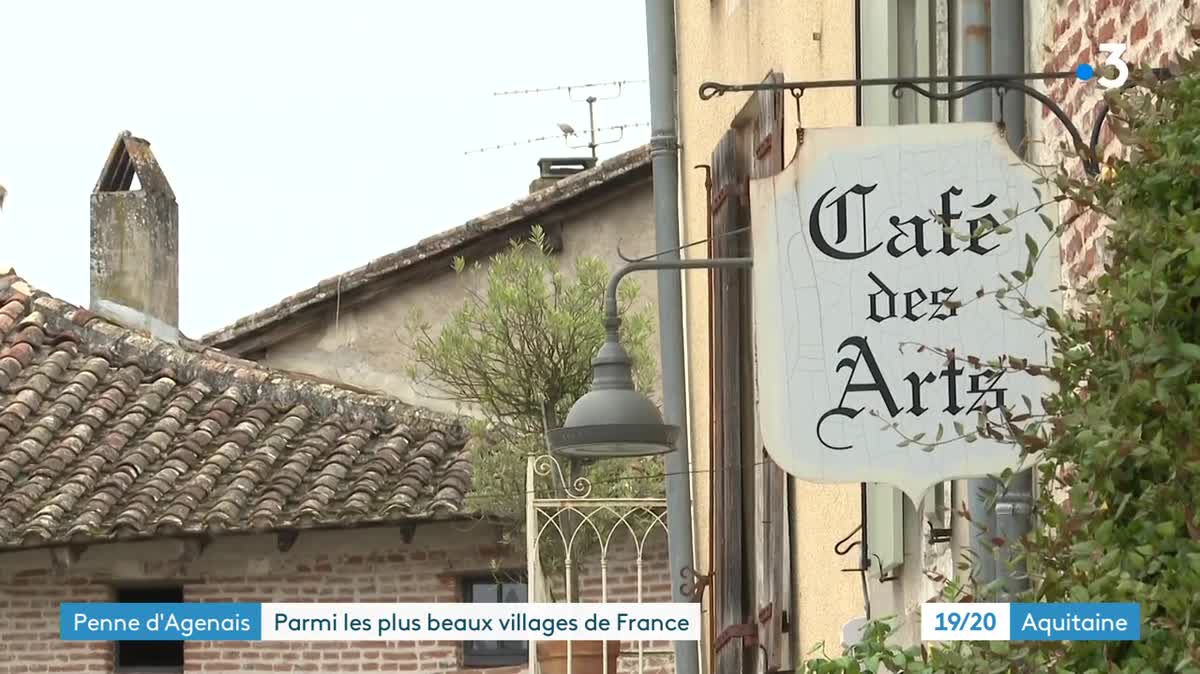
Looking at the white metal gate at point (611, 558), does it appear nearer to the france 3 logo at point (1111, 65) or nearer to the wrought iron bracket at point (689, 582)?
the wrought iron bracket at point (689, 582)

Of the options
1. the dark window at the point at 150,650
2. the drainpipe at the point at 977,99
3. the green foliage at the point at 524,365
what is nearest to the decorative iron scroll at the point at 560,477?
the green foliage at the point at 524,365

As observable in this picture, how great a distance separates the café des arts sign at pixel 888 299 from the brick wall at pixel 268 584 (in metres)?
9.77

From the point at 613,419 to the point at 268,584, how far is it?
25.1 feet

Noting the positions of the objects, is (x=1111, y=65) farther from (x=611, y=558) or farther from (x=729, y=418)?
(x=611, y=558)

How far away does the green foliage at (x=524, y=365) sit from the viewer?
13.3 meters

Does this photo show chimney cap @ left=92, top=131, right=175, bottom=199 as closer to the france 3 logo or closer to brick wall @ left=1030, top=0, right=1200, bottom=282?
brick wall @ left=1030, top=0, right=1200, bottom=282

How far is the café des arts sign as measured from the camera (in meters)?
4.83

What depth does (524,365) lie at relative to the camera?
13.4 m

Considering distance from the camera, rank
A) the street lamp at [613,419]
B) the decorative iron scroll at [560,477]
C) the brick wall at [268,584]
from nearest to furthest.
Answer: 1. the street lamp at [613,419]
2. the decorative iron scroll at [560,477]
3. the brick wall at [268,584]

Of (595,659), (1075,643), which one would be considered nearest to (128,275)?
(595,659)

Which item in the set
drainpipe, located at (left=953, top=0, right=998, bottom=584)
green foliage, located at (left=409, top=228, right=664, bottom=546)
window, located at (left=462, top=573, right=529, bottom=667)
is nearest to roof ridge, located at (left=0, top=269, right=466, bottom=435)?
window, located at (left=462, top=573, right=529, bottom=667)

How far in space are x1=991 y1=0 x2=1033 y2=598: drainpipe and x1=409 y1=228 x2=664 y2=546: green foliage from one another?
766 cm

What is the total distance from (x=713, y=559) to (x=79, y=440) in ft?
22.1

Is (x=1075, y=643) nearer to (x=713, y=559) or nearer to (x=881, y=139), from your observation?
(x=881, y=139)
